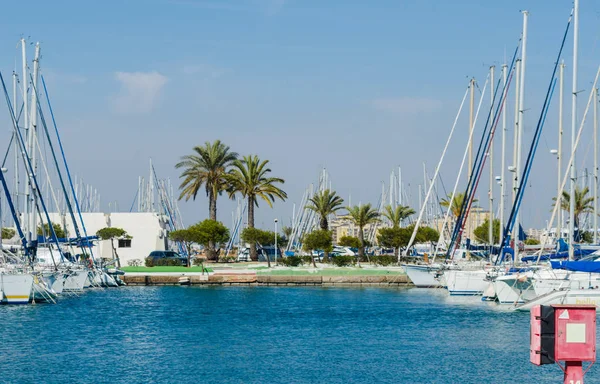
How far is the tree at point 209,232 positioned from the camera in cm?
6939

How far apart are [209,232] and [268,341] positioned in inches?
1541

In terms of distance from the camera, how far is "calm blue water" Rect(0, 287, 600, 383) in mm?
24219

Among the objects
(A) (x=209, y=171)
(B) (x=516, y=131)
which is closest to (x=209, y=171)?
(A) (x=209, y=171)

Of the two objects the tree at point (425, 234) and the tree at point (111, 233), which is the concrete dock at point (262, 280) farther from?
the tree at point (425, 234)

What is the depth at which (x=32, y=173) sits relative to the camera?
162ft

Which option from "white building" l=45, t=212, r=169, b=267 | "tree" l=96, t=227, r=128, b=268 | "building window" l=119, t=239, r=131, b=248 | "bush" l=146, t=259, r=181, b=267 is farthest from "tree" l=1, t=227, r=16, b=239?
"building window" l=119, t=239, r=131, b=248

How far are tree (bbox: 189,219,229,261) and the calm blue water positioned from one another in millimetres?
19973

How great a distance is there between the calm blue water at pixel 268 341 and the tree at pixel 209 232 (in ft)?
65.5

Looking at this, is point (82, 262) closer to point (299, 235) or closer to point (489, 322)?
point (489, 322)

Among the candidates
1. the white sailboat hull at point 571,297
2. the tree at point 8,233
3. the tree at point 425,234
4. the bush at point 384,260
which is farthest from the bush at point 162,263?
the white sailboat hull at point 571,297

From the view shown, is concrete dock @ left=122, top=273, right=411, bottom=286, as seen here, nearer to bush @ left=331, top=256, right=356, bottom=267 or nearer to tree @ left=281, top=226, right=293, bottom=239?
bush @ left=331, top=256, right=356, bottom=267

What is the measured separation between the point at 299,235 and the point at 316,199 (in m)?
17.4

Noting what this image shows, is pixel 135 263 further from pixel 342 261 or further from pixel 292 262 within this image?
pixel 342 261

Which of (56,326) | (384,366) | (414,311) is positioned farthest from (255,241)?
(384,366)
